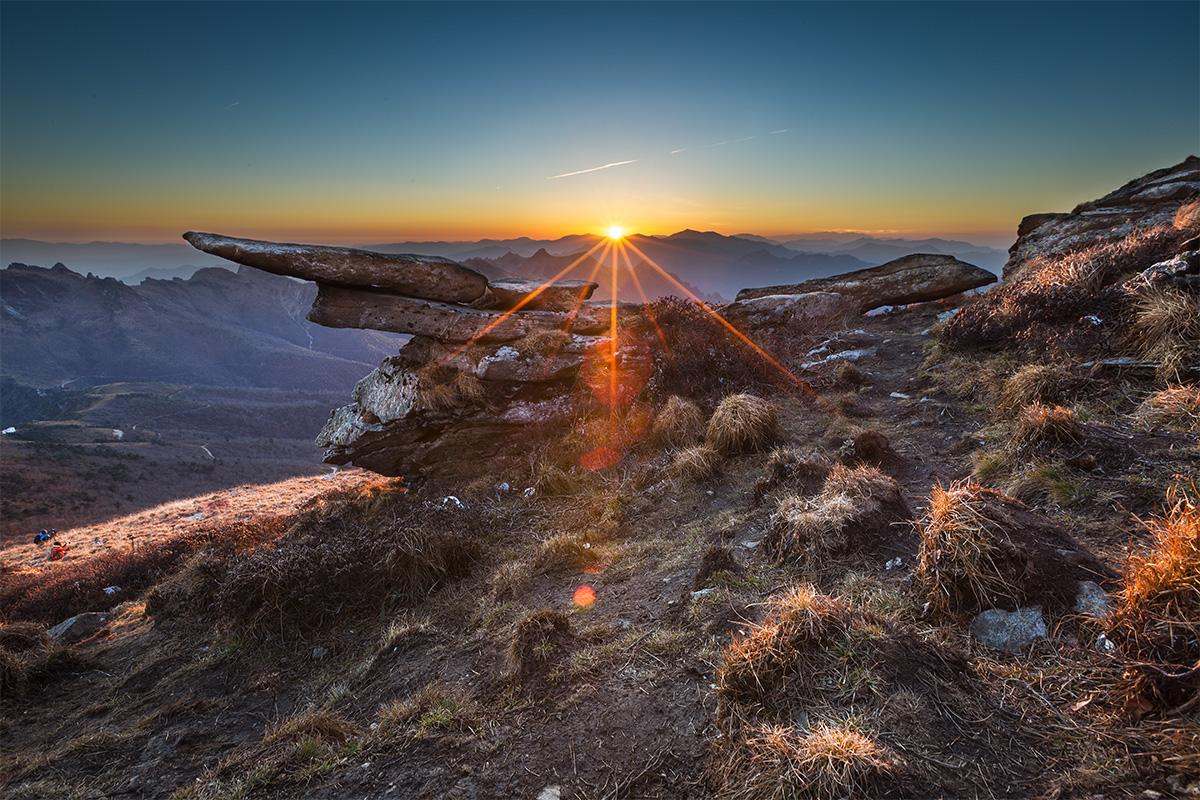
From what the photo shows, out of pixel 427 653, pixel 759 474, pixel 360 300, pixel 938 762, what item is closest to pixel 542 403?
pixel 360 300

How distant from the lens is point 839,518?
19.1 ft

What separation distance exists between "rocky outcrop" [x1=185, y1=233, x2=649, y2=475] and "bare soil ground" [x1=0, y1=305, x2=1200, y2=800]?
2.98m

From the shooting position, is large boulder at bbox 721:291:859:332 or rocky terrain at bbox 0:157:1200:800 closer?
rocky terrain at bbox 0:157:1200:800

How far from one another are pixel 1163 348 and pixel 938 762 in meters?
8.06

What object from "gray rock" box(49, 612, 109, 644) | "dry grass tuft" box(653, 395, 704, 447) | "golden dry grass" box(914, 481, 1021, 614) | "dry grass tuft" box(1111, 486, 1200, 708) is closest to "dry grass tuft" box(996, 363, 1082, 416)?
"golden dry grass" box(914, 481, 1021, 614)

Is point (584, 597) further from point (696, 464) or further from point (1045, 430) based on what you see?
point (1045, 430)

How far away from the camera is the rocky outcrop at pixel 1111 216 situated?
16234 mm

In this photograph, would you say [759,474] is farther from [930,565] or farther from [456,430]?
[456,430]

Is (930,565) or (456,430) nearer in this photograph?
(930,565)

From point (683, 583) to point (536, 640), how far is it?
189 cm

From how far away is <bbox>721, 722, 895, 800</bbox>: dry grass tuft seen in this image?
286cm

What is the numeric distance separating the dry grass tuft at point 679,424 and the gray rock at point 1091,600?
701cm

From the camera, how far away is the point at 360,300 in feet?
43.5

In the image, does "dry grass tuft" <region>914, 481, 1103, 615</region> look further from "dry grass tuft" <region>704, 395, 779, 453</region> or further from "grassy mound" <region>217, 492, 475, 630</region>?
"grassy mound" <region>217, 492, 475, 630</region>
